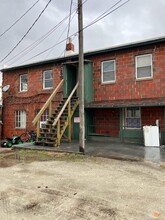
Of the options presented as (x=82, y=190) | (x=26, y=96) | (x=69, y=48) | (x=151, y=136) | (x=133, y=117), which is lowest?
(x=82, y=190)

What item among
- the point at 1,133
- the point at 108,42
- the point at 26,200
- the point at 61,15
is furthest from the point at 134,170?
the point at 108,42

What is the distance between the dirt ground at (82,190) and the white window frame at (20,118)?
8604mm

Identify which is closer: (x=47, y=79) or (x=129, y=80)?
(x=129, y=80)

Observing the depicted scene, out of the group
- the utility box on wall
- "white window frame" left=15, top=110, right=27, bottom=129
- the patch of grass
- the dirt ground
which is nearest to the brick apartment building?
the utility box on wall

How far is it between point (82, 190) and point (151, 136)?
6.37m

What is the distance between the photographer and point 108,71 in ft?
39.5

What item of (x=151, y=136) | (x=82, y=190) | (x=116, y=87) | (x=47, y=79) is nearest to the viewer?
(x=82, y=190)

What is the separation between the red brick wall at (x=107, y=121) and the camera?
1166cm

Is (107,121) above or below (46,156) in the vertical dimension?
above

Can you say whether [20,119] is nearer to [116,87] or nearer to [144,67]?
[116,87]

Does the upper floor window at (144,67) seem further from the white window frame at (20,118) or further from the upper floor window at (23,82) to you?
the white window frame at (20,118)

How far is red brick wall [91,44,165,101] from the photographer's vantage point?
10547 millimetres

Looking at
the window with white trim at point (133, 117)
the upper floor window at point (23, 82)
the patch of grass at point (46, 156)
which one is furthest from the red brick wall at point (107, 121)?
the upper floor window at point (23, 82)

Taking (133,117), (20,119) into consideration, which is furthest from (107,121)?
(20,119)
